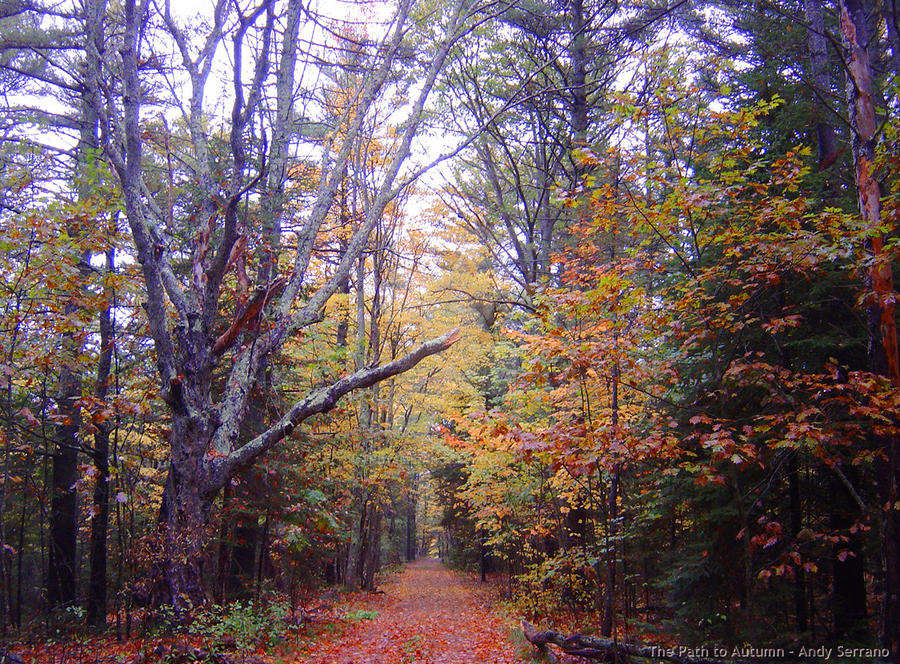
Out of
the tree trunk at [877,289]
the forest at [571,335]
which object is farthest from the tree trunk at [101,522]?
the tree trunk at [877,289]

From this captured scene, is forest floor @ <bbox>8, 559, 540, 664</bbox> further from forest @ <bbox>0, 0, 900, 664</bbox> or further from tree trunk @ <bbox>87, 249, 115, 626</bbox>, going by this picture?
tree trunk @ <bbox>87, 249, 115, 626</bbox>

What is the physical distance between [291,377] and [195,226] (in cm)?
362

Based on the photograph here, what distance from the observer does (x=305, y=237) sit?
6375 millimetres

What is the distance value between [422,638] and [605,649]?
4237 mm

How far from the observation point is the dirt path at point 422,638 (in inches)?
295

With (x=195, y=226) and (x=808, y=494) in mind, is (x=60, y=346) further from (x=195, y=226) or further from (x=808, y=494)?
(x=808, y=494)

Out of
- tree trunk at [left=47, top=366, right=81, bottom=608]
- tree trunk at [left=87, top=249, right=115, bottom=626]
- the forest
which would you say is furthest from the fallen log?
tree trunk at [left=47, top=366, right=81, bottom=608]

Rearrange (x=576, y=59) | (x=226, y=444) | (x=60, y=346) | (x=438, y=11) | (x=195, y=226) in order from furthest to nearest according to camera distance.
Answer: (x=576, y=59) → (x=438, y=11) → (x=195, y=226) → (x=60, y=346) → (x=226, y=444)

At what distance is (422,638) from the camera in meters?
9.19

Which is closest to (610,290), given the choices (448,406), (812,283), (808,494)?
(812,283)

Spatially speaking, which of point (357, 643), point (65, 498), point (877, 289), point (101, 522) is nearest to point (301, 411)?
point (357, 643)

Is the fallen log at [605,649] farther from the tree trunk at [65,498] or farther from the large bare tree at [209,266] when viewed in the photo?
the tree trunk at [65,498]

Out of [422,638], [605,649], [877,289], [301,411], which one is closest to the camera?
[877,289]

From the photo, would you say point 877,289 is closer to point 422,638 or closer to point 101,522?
point 422,638
